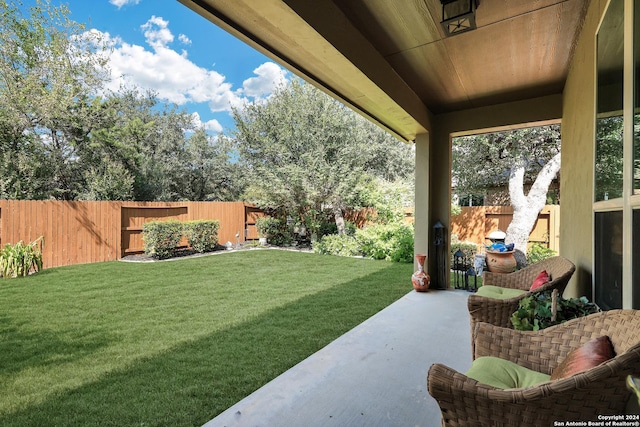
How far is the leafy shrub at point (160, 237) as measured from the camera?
7613 millimetres

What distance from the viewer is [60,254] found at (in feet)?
21.9

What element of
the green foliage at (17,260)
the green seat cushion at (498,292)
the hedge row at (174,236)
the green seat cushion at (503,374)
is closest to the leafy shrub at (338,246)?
the hedge row at (174,236)

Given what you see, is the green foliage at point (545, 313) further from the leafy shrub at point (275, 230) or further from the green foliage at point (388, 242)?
the leafy shrub at point (275, 230)

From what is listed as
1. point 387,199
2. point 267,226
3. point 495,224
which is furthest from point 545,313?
point 267,226

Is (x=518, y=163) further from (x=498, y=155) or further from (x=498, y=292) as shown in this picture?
(x=498, y=292)

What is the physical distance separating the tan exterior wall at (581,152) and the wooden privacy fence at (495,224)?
16.2 ft

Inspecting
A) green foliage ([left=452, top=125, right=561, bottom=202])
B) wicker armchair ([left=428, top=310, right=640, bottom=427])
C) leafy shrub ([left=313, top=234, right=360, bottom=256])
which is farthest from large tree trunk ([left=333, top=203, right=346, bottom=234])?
wicker armchair ([left=428, top=310, right=640, bottom=427])

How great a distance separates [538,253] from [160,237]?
358 inches

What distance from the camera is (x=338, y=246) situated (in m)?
8.76

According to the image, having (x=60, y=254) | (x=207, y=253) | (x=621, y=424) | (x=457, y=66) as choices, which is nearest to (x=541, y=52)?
(x=457, y=66)

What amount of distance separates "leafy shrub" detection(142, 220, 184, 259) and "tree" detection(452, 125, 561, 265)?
311 inches

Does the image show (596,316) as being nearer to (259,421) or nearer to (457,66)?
(259,421)

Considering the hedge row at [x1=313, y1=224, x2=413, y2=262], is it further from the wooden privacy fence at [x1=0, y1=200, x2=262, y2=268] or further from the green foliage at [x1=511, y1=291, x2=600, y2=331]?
the green foliage at [x1=511, y1=291, x2=600, y2=331]

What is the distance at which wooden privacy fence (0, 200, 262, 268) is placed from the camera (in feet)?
20.3
